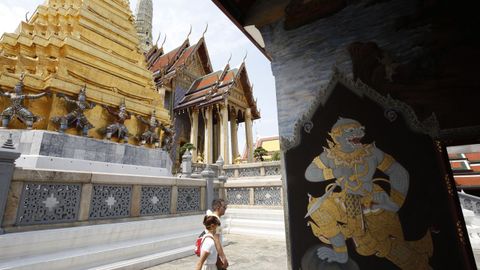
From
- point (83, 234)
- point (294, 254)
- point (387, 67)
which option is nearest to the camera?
point (387, 67)

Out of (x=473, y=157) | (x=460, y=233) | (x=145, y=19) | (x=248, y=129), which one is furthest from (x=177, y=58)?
(x=460, y=233)

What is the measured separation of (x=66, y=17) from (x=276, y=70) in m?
8.70

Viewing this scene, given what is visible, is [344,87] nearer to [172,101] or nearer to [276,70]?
[276,70]

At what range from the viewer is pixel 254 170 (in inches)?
443

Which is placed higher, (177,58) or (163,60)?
(163,60)

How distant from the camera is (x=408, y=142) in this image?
2.09 metres

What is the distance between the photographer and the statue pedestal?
5.51 metres

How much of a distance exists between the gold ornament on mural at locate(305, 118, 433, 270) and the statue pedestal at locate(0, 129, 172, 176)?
6.07 metres

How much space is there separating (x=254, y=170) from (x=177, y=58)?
15.3 m

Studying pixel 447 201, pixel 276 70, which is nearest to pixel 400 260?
pixel 447 201

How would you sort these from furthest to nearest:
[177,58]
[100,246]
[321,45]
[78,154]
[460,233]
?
[177,58] < [78,154] < [100,246] < [321,45] < [460,233]

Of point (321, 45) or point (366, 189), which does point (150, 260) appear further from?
point (321, 45)

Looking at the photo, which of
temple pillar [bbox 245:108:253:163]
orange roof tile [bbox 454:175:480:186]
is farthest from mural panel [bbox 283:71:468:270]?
temple pillar [bbox 245:108:253:163]

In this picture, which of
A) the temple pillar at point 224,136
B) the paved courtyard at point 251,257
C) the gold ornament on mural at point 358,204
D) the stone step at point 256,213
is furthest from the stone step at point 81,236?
the temple pillar at point 224,136
